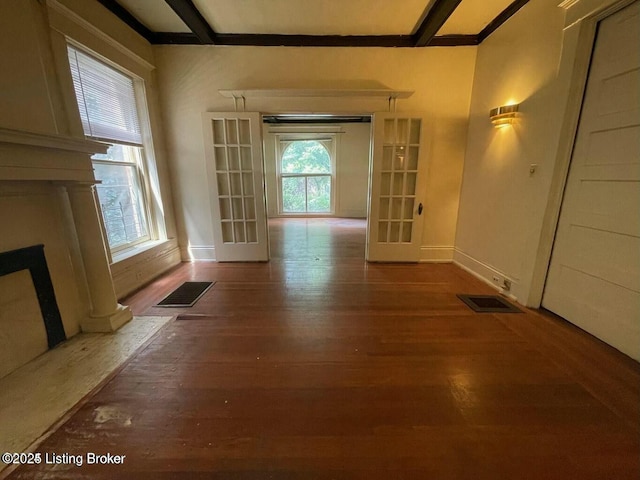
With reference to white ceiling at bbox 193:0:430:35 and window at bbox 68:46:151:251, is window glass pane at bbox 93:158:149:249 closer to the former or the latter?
window at bbox 68:46:151:251

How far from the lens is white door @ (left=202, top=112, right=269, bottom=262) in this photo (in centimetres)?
350

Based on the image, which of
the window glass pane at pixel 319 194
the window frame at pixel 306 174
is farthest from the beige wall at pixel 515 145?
the window glass pane at pixel 319 194

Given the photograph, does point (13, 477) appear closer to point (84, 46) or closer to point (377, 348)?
point (377, 348)

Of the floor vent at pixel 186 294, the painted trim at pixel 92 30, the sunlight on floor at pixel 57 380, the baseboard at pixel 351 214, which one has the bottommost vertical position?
the sunlight on floor at pixel 57 380

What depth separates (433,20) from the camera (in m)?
2.70

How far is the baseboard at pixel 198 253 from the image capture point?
12.8 feet

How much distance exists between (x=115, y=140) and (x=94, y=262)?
4.76 feet

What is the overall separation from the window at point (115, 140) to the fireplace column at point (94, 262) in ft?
2.44

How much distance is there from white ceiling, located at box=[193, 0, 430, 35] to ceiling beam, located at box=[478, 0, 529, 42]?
2.89 ft

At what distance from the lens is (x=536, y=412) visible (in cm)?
140

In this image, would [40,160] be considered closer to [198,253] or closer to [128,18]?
[128,18]

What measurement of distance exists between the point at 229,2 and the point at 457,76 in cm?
288

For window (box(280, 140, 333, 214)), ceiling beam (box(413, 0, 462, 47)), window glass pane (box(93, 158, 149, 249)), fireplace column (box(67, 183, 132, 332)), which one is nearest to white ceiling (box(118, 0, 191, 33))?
window glass pane (box(93, 158, 149, 249))

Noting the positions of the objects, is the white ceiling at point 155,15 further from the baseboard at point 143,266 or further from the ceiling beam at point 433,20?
the ceiling beam at point 433,20
